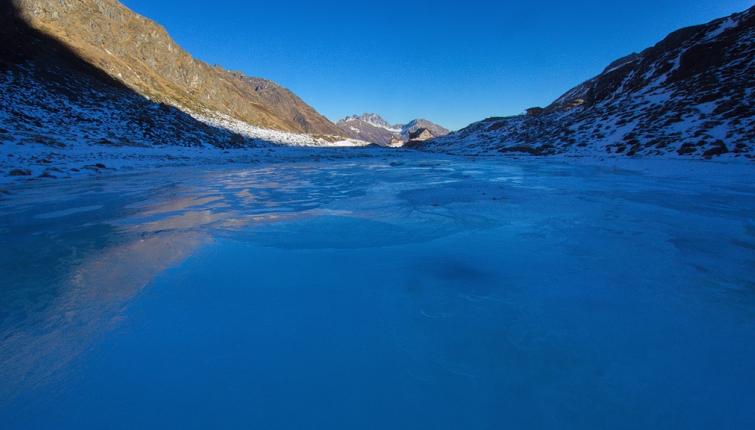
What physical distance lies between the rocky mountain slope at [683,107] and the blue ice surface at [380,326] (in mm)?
11916

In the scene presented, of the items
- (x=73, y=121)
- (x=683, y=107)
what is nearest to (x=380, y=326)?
(x=683, y=107)

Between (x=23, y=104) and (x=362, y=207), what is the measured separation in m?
25.3

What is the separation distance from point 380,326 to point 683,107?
20594mm

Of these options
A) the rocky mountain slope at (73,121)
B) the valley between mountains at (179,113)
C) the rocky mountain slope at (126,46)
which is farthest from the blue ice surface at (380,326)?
the rocky mountain slope at (126,46)

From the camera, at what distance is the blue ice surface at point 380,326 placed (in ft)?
4.07

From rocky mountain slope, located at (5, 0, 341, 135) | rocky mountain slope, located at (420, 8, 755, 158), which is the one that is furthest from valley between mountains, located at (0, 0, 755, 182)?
rocky mountain slope, located at (5, 0, 341, 135)

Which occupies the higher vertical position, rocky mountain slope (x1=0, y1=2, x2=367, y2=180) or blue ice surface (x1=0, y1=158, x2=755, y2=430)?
rocky mountain slope (x1=0, y1=2, x2=367, y2=180)

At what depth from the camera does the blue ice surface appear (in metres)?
1.24

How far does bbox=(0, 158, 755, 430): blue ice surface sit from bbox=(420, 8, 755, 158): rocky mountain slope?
39.1ft

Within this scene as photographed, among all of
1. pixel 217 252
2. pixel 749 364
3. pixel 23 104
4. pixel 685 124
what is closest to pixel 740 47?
pixel 685 124

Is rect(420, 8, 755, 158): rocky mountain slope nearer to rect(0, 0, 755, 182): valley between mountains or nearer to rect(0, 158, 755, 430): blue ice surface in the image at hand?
rect(0, 0, 755, 182): valley between mountains

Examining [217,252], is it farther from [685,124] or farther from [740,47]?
[740,47]

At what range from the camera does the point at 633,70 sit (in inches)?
1097

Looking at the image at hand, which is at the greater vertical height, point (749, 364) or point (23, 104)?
point (23, 104)
